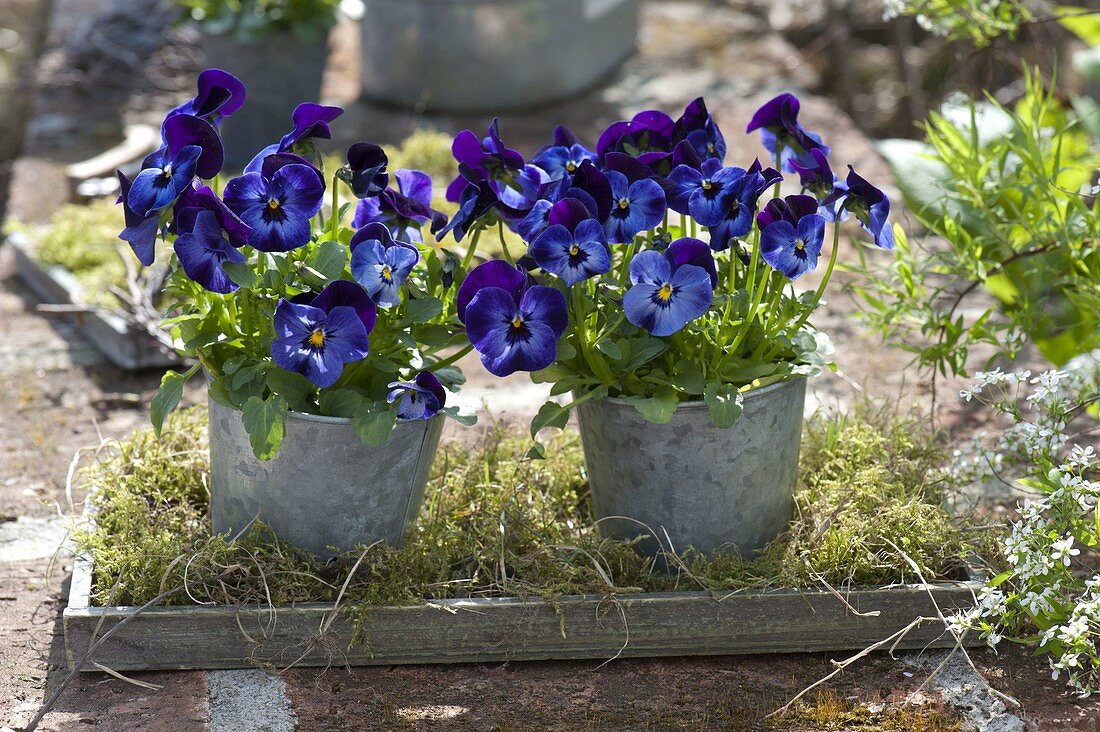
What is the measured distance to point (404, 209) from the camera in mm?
1909

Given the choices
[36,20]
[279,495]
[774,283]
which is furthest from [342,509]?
[36,20]

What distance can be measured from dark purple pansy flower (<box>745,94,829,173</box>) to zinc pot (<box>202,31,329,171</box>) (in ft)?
7.92

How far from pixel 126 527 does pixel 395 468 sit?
18.5 inches

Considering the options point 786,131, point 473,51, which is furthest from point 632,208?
point 473,51

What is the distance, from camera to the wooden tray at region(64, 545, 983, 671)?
1.80m

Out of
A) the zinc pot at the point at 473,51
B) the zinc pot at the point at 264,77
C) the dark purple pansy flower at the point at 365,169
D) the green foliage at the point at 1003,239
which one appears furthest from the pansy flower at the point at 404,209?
the zinc pot at the point at 473,51

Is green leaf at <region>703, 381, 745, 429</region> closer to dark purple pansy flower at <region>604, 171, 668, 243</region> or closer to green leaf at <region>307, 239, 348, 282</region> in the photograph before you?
dark purple pansy flower at <region>604, 171, 668, 243</region>

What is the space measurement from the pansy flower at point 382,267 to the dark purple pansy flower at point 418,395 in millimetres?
113

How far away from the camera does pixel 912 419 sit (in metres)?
2.31

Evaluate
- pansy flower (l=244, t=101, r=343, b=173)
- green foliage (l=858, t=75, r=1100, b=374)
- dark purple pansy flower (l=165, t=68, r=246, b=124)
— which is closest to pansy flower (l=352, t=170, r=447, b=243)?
pansy flower (l=244, t=101, r=343, b=173)

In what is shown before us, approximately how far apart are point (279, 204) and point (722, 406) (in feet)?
2.22

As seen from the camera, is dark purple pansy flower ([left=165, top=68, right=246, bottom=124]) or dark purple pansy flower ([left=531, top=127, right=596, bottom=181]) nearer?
dark purple pansy flower ([left=165, top=68, right=246, bottom=124])

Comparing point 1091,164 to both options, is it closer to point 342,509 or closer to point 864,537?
point 864,537

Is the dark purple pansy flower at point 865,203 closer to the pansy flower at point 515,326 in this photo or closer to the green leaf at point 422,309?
the pansy flower at point 515,326
